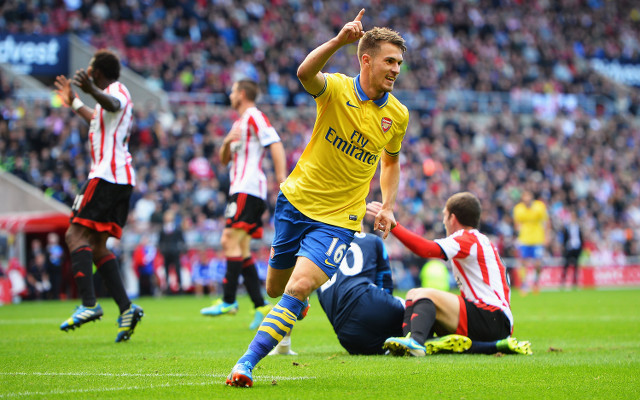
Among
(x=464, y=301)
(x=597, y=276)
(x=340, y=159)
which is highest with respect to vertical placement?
(x=340, y=159)

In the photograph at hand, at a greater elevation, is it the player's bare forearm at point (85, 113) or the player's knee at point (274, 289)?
the player's bare forearm at point (85, 113)

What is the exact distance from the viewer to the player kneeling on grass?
6426 millimetres

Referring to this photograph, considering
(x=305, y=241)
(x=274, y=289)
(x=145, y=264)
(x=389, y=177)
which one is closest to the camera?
(x=305, y=241)

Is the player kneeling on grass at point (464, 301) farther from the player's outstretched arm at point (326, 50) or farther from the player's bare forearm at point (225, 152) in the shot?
the player's bare forearm at point (225, 152)

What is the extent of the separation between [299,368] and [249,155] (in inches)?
163

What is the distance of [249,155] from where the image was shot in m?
9.42

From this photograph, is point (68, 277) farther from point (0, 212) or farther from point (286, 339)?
point (286, 339)

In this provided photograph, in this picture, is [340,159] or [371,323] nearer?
[340,159]

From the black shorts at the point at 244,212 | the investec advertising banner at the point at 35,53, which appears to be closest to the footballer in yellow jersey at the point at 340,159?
the black shorts at the point at 244,212

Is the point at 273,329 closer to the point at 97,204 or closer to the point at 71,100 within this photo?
the point at 97,204

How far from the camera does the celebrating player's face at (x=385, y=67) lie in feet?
17.4

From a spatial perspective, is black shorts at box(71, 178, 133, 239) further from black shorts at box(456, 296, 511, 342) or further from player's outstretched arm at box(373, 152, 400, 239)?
black shorts at box(456, 296, 511, 342)

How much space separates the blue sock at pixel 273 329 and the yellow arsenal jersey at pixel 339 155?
625mm

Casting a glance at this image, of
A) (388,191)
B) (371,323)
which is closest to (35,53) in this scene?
(371,323)
